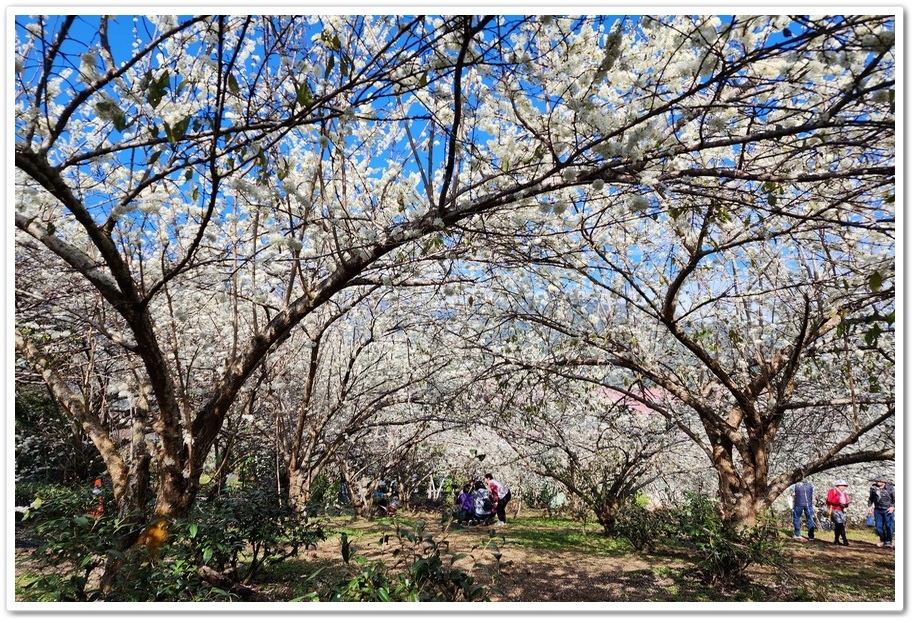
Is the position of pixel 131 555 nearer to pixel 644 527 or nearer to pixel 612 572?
pixel 612 572

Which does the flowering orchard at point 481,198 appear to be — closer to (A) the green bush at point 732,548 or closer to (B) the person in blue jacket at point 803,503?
(A) the green bush at point 732,548

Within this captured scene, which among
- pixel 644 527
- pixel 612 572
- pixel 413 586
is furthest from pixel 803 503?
pixel 413 586

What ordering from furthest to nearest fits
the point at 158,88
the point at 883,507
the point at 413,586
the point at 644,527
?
the point at 883,507 < the point at 644,527 < the point at 413,586 < the point at 158,88

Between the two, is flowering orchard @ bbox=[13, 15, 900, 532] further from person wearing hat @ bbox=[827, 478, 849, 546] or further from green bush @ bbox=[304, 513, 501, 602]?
person wearing hat @ bbox=[827, 478, 849, 546]

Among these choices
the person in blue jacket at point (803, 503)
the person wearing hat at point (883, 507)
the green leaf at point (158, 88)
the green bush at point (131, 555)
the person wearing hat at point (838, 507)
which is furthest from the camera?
the person in blue jacket at point (803, 503)

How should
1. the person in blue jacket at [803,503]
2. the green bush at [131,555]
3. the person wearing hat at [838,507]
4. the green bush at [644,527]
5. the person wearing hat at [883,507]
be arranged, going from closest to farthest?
the green bush at [131,555], the green bush at [644,527], the person wearing hat at [883,507], the person wearing hat at [838,507], the person in blue jacket at [803,503]

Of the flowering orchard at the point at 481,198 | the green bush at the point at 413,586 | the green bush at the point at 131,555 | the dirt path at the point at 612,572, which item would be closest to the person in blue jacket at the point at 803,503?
the dirt path at the point at 612,572

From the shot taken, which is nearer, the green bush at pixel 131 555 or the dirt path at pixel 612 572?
the green bush at pixel 131 555

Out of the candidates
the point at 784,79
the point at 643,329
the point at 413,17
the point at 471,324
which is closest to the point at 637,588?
the point at 643,329

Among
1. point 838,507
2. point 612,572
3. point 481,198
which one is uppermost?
point 481,198

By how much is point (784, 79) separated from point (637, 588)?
3.04 meters

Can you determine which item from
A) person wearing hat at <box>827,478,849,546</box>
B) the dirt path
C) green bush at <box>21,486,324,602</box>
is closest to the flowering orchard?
green bush at <box>21,486,324,602</box>
